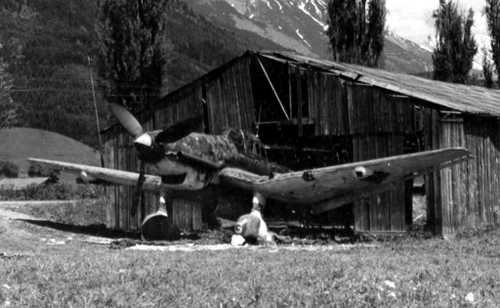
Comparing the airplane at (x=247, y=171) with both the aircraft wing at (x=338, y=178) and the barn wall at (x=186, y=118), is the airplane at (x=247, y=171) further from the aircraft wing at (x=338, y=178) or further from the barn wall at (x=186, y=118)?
the barn wall at (x=186, y=118)

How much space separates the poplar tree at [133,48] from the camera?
110ft

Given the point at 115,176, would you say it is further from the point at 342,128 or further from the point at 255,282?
the point at 255,282

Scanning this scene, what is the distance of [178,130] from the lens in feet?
59.3

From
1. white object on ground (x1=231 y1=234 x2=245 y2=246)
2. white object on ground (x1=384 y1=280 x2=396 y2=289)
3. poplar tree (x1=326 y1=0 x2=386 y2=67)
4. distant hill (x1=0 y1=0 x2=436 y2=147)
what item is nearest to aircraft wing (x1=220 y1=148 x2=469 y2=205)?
white object on ground (x1=231 y1=234 x2=245 y2=246)

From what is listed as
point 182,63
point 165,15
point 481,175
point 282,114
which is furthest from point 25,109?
point 182,63

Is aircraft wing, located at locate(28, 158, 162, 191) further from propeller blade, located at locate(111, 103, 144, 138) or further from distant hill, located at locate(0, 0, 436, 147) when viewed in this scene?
distant hill, located at locate(0, 0, 436, 147)

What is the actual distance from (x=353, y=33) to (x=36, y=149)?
29335 mm

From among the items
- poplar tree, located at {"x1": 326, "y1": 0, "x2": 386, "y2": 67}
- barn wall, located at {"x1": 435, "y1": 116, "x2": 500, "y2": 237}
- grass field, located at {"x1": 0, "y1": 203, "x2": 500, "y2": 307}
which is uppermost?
poplar tree, located at {"x1": 326, "y1": 0, "x2": 386, "y2": 67}

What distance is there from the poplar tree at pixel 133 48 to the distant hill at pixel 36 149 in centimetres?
2300

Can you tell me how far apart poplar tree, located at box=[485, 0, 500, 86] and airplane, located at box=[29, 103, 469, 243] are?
3741cm

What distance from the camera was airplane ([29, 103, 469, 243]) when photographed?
58.3 feet

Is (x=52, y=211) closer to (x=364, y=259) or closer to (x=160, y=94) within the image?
(x=160, y=94)

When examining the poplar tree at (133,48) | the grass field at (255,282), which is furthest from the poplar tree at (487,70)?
the grass field at (255,282)

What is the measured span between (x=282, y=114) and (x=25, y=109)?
62.0 m
